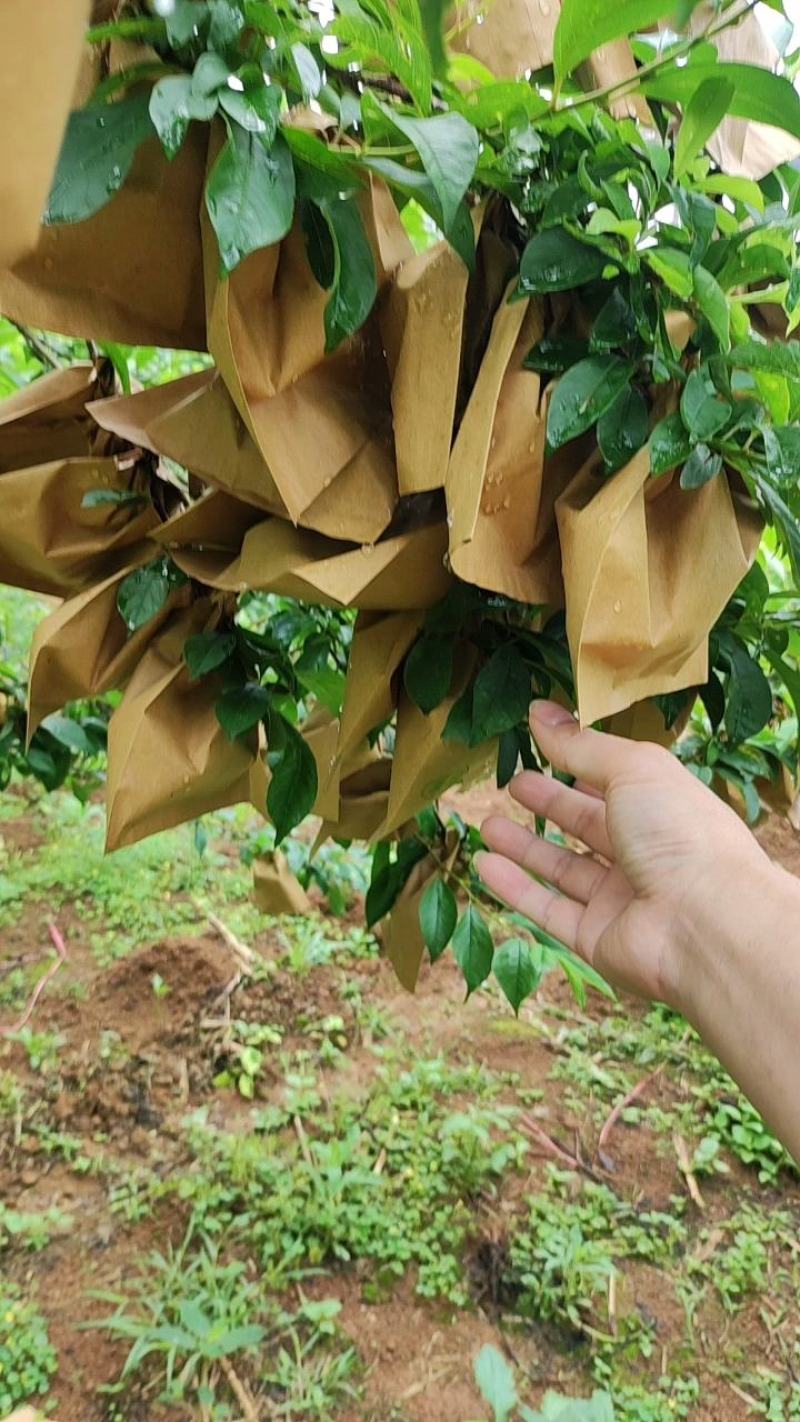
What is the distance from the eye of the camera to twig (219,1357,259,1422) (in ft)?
3.80

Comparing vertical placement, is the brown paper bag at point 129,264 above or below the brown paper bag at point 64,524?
above

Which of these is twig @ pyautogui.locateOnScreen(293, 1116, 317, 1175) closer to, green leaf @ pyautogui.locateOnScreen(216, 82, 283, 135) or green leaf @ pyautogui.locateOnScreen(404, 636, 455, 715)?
green leaf @ pyautogui.locateOnScreen(404, 636, 455, 715)

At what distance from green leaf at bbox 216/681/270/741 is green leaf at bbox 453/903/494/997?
0.96ft

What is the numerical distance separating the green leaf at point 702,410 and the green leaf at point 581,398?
0.11ft

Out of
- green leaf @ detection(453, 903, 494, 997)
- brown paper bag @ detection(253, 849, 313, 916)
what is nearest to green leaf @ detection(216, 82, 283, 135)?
green leaf @ detection(453, 903, 494, 997)

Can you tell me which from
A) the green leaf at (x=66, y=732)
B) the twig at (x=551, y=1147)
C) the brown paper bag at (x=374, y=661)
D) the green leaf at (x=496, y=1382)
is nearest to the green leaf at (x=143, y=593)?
the brown paper bag at (x=374, y=661)

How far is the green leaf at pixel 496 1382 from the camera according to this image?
1.11 meters

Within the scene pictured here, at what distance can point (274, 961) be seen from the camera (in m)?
1.91

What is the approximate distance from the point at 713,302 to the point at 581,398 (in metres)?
0.07

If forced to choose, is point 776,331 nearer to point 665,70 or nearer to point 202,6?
point 665,70

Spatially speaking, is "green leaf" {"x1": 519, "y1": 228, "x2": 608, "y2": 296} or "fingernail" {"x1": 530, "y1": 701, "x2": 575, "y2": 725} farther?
"fingernail" {"x1": 530, "y1": 701, "x2": 575, "y2": 725}

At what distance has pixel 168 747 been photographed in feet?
1.92

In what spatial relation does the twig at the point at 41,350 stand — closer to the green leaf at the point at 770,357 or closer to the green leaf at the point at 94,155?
the green leaf at the point at 94,155

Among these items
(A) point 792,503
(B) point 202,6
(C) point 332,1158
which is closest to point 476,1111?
(C) point 332,1158
